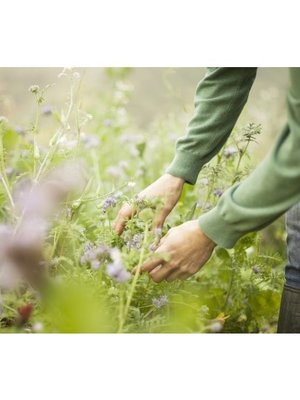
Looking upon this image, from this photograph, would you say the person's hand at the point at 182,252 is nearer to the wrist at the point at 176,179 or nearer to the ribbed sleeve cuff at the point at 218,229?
the ribbed sleeve cuff at the point at 218,229

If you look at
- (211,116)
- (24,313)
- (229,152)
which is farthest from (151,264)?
(229,152)

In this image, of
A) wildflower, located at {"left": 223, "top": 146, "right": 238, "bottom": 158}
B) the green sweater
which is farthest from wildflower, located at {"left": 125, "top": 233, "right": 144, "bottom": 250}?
wildflower, located at {"left": 223, "top": 146, "right": 238, "bottom": 158}

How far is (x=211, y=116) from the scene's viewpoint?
64.1 inches

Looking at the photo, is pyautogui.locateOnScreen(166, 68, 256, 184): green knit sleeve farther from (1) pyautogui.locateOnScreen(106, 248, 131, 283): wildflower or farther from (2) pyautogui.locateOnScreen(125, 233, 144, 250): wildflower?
(1) pyautogui.locateOnScreen(106, 248, 131, 283): wildflower

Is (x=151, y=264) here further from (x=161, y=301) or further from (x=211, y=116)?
(x=211, y=116)

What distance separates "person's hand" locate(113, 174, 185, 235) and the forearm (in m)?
0.24

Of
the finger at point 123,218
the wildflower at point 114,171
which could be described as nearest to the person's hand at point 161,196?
the finger at point 123,218

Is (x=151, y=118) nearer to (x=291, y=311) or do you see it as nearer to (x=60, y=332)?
(x=291, y=311)

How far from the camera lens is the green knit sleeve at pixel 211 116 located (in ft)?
5.25

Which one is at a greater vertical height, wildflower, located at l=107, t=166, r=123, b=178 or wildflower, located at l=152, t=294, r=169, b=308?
wildflower, located at l=107, t=166, r=123, b=178

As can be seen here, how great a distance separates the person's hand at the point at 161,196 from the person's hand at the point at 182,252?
14 cm

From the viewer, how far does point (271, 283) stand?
1799 mm

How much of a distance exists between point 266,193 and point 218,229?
0.43 feet

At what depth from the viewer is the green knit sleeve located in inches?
63.0
